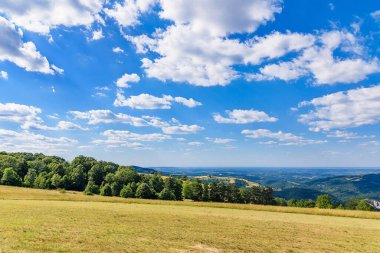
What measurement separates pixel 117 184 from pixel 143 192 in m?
16.4

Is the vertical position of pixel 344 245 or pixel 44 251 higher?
pixel 44 251

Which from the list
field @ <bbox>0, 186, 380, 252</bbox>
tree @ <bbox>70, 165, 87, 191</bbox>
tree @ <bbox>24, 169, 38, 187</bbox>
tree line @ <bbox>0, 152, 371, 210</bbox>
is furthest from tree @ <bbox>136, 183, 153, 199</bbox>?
field @ <bbox>0, 186, 380, 252</bbox>

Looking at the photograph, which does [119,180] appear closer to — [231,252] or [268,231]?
[268,231]

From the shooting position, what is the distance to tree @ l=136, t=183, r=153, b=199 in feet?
375

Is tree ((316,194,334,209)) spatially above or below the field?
below

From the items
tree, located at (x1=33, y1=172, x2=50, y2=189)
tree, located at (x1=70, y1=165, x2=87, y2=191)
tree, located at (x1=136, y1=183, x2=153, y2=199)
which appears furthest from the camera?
tree, located at (x1=70, y1=165, x2=87, y2=191)

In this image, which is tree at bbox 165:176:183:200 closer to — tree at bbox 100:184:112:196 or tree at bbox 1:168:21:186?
tree at bbox 100:184:112:196

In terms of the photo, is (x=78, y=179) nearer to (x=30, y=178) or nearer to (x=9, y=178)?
(x=30, y=178)

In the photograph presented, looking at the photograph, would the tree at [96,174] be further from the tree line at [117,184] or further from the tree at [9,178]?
the tree at [9,178]

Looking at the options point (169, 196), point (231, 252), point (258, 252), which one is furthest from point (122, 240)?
point (169, 196)

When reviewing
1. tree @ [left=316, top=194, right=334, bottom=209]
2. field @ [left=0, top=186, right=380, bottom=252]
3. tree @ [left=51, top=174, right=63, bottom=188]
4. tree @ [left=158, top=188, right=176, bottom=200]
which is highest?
tree @ [left=51, top=174, right=63, bottom=188]

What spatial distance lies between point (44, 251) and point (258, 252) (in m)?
14.0

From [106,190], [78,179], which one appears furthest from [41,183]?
[106,190]

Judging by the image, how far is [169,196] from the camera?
389 feet
